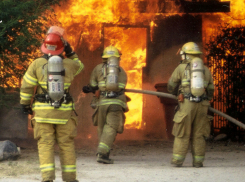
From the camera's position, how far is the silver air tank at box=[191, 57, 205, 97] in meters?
7.43

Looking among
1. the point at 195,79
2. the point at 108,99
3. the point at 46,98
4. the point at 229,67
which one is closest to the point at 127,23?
the point at 229,67

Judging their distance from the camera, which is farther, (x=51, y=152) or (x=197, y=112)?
(x=197, y=112)

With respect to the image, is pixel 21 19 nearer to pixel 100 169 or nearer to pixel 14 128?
pixel 100 169

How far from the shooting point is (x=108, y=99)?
8.33 metres

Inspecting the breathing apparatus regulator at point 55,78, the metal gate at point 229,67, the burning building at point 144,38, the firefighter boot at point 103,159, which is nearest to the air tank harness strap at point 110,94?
the firefighter boot at point 103,159

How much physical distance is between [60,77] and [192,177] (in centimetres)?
232

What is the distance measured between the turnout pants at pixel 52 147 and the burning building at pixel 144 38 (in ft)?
24.6

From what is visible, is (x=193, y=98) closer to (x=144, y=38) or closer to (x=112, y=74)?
(x=112, y=74)

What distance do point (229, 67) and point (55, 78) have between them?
7.43m

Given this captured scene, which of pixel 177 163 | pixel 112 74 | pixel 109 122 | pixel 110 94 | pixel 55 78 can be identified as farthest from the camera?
pixel 109 122

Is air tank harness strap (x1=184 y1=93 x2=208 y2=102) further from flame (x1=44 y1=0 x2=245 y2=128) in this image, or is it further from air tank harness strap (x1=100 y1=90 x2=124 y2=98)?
flame (x1=44 y1=0 x2=245 y2=128)

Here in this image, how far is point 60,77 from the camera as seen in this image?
18.4 ft

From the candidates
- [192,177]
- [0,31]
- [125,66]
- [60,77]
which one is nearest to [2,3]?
[0,31]

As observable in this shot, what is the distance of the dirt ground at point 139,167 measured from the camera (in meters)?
6.60
